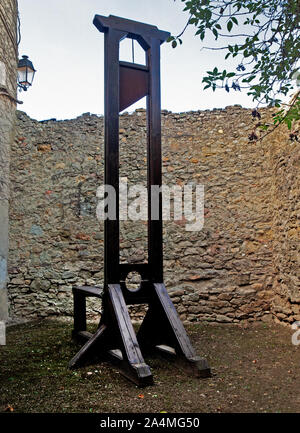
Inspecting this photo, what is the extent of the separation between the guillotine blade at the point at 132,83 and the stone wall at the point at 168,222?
1761 millimetres

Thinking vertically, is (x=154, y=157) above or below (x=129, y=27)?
below

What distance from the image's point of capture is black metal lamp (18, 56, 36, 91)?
5.23 metres

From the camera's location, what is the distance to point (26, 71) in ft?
17.1

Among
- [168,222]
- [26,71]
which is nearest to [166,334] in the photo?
[168,222]

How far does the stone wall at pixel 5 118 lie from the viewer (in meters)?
4.78

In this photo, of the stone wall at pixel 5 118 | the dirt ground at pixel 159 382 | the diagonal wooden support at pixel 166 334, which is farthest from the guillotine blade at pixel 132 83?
the stone wall at pixel 5 118

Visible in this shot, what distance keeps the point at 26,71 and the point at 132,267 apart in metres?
3.65
